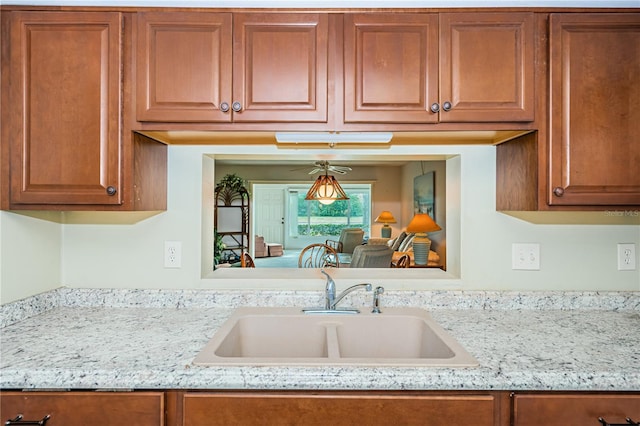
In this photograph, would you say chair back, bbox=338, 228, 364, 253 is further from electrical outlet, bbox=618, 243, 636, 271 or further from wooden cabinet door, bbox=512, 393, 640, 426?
wooden cabinet door, bbox=512, 393, 640, 426

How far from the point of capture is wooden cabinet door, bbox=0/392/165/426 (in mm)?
1072

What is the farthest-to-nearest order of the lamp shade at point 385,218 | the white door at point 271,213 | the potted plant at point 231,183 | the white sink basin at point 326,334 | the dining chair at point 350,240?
the white door at point 271,213
the lamp shade at point 385,218
the dining chair at point 350,240
the potted plant at point 231,183
the white sink basin at point 326,334

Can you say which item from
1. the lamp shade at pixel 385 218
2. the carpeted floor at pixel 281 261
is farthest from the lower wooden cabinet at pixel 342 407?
the lamp shade at pixel 385 218

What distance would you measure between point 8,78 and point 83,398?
1126 millimetres

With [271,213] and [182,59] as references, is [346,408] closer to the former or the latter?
[182,59]

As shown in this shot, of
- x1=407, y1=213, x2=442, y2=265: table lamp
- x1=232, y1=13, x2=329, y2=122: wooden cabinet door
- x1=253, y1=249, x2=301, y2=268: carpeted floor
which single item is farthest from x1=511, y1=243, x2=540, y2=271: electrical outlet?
x1=253, y1=249, x2=301, y2=268: carpeted floor

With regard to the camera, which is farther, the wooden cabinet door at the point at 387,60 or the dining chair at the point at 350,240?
the dining chair at the point at 350,240

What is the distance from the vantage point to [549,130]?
4.52ft

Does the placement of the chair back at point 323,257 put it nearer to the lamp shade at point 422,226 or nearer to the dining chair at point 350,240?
the lamp shade at point 422,226

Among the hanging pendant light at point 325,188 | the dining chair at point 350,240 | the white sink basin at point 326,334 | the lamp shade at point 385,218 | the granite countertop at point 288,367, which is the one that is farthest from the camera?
the lamp shade at point 385,218

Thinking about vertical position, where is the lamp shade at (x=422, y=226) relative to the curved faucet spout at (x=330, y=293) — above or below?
above

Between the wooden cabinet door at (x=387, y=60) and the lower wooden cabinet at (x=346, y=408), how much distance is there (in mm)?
895

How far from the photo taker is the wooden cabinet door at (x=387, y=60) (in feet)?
4.53

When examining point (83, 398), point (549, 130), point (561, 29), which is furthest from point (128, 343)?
point (561, 29)
